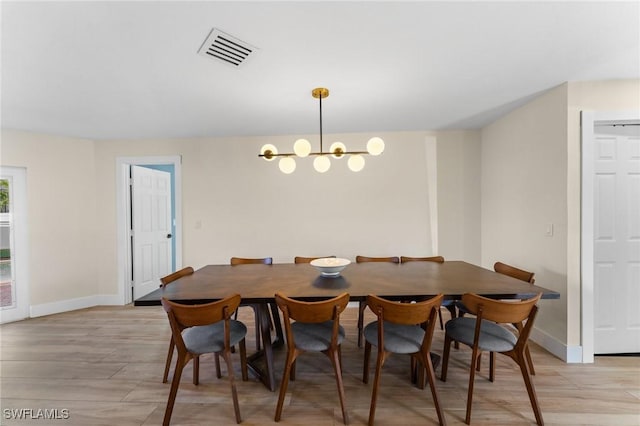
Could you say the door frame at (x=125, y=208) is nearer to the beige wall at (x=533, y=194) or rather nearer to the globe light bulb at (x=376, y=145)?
the globe light bulb at (x=376, y=145)

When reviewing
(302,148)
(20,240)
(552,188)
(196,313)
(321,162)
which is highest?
(302,148)

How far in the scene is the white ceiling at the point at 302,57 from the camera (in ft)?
4.96

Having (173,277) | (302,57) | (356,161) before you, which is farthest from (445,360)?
(302,57)

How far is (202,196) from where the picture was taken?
3.88 metres

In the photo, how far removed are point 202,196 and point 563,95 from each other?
4200mm

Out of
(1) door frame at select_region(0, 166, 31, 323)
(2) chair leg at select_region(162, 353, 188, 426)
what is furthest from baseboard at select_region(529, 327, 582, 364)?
(1) door frame at select_region(0, 166, 31, 323)

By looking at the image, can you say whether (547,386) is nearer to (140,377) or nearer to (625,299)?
(625,299)

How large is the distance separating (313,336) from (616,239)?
2.79 m

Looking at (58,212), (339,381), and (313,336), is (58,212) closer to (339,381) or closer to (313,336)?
(313,336)

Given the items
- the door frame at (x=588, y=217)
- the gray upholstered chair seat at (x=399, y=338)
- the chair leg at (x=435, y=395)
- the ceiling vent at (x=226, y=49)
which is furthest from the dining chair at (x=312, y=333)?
the door frame at (x=588, y=217)

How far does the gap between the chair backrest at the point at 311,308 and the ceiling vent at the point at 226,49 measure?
64.7 inches

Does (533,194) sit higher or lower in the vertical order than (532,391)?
higher

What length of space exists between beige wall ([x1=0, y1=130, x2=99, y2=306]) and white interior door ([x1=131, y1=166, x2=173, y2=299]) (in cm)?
53

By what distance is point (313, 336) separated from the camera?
6.13 ft
